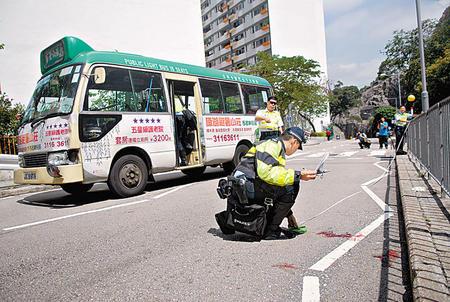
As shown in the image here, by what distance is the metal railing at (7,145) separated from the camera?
43.4ft

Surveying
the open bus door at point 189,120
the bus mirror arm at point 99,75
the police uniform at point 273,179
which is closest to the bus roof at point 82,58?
the bus mirror arm at point 99,75

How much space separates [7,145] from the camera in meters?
13.4

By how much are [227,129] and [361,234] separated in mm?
6204

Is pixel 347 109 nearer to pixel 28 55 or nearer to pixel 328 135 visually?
pixel 328 135

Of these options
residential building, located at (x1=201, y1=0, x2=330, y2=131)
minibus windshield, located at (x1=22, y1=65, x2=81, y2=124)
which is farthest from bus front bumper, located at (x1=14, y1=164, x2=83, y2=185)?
residential building, located at (x1=201, y1=0, x2=330, y2=131)

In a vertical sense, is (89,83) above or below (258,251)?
above

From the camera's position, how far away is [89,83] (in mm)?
6531

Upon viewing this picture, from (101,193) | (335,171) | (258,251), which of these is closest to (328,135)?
(335,171)

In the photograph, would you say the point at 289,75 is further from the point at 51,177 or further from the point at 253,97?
the point at 51,177

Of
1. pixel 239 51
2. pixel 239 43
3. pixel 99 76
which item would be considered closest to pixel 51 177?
pixel 99 76

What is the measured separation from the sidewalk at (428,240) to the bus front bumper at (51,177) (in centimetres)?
519

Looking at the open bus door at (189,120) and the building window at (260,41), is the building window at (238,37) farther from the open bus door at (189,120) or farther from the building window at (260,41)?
the open bus door at (189,120)

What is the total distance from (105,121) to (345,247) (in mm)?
4982

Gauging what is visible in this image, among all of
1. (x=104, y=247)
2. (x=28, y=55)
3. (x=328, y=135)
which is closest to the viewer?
(x=104, y=247)
